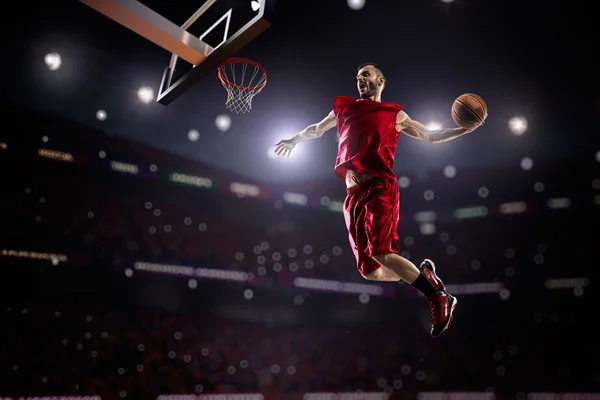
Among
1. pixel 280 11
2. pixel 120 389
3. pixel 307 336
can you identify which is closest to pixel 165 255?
pixel 120 389

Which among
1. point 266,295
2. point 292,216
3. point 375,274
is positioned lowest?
point 375,274

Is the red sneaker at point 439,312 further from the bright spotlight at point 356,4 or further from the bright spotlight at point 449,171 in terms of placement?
the bright spotlight at point 449,171

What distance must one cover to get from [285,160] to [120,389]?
279 inches

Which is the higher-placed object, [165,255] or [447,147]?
[447,147]

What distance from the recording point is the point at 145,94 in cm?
1189

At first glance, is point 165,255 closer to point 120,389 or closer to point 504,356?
point 120,389

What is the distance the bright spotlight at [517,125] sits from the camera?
1218cm

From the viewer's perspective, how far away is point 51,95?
1102 centimetres

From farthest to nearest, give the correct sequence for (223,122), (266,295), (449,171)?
(449,171)
(223,122)
(266,295)

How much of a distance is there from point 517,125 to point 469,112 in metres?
9.84

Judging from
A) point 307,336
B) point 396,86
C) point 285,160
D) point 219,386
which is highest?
point 396,86

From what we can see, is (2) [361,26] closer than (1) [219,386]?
Yes

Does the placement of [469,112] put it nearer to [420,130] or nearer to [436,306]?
[420,130]

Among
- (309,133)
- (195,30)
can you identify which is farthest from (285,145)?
(195,30)
